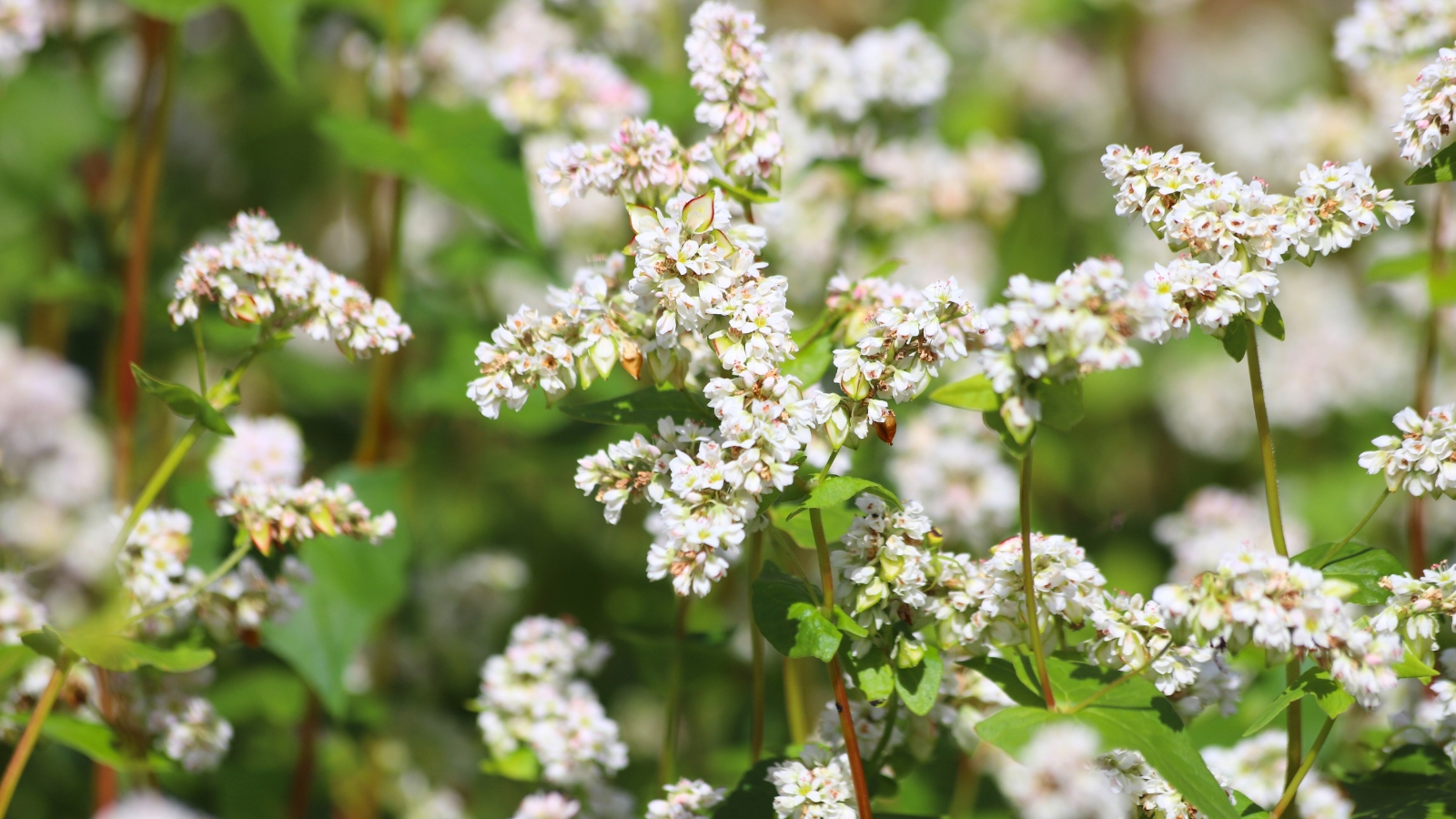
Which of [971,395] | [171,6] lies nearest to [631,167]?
[971,395]

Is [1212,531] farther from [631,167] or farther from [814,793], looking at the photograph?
[631,167]

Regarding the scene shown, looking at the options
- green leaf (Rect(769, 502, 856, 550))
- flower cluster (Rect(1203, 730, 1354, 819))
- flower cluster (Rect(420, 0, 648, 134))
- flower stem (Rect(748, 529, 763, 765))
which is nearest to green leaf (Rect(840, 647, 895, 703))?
green leaf (Rect(769, 502, 856, 550))

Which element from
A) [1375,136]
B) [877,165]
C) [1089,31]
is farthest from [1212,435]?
[1089,31]

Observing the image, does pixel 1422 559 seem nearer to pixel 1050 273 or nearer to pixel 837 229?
pixel 837 229

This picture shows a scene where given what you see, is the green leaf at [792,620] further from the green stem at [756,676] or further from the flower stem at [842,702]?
the green stem at [756,676]

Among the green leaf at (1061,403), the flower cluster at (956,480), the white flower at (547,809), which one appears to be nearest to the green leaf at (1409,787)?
the green leaf at (1061,403)

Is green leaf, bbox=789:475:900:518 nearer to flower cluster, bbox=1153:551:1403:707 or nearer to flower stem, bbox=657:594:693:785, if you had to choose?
flower cluster, bbox=1153:551:1403:707

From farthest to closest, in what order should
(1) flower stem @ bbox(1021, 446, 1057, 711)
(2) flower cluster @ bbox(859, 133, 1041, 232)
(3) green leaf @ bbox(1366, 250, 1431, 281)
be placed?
(2) flower cluster @ bbox(859, 133, 1041, 232) → (3) green leaf @ bbox(1366, 250, 1431, 281) → (1) flower stem @ bbox(1021, 446, 1057, 711)
